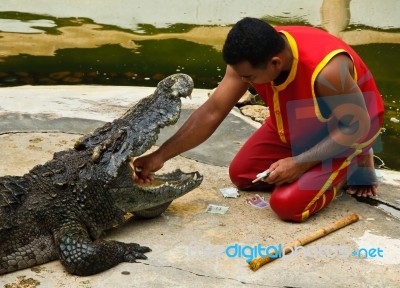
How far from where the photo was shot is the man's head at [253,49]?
3.51 meters

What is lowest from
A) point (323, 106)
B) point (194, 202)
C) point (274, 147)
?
point (194, 202)

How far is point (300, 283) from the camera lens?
3.37 m

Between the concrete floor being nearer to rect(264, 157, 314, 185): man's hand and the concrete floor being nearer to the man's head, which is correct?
rect(264, 157, 314, 185): man's hand

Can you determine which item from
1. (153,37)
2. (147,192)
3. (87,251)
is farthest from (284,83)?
(153,37)

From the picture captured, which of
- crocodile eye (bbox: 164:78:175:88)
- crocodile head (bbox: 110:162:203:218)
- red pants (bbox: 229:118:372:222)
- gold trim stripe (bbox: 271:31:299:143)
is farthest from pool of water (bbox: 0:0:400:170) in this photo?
crocodile eye (bbox: 164:78:175:88)

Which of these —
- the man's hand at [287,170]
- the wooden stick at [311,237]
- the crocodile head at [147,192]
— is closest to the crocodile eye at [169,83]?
the crocodile head at [147,192]

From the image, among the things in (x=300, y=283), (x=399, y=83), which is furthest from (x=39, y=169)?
(x=399, y=83)

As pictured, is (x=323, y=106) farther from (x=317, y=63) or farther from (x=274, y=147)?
(x=274, y=147)

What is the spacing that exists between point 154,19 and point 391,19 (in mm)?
3404

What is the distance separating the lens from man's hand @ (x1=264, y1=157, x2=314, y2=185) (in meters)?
4.05

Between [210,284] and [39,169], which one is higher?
[39,169]

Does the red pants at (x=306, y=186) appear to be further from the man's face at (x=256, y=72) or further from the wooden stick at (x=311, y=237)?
the man's face at (x=256, y=72)

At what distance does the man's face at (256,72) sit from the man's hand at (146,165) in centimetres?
73

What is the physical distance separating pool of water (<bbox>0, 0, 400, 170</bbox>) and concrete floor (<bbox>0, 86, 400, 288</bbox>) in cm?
169
